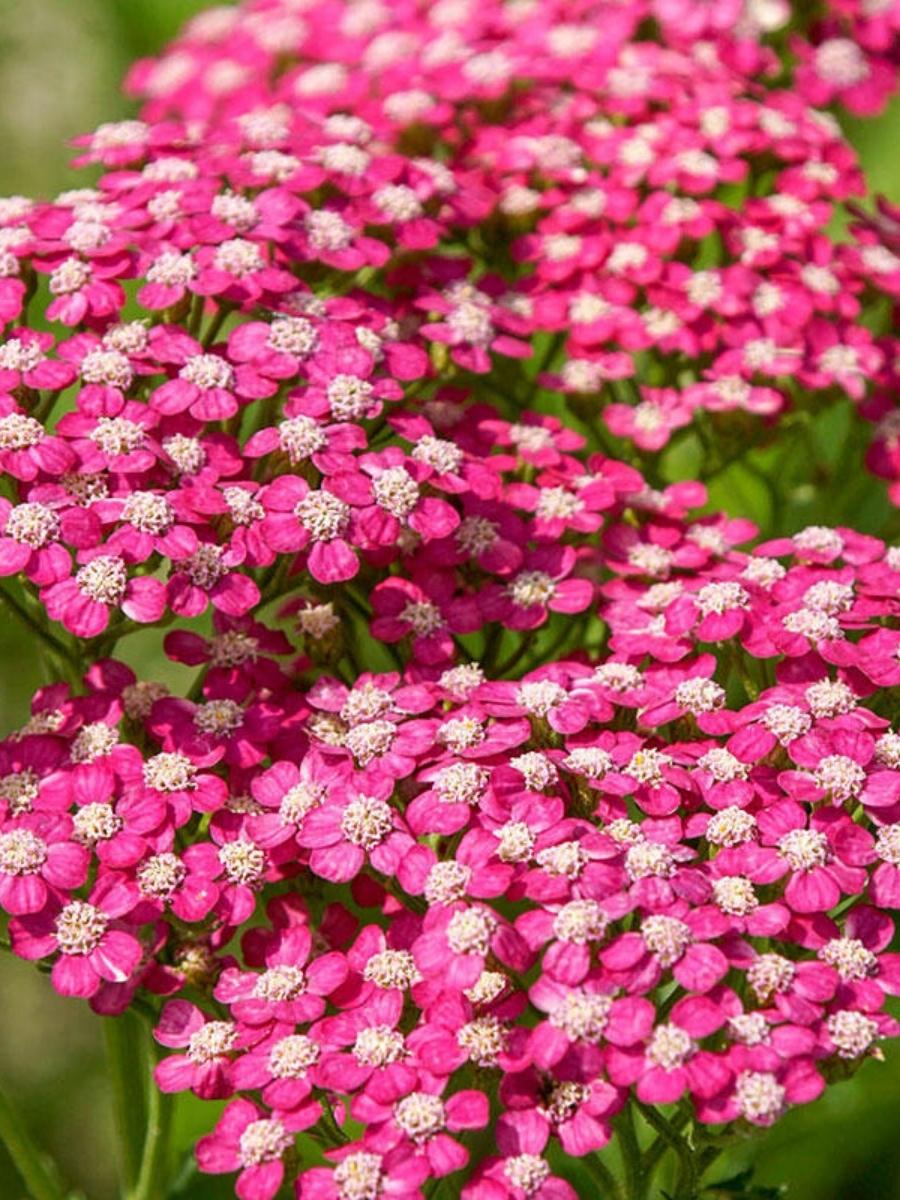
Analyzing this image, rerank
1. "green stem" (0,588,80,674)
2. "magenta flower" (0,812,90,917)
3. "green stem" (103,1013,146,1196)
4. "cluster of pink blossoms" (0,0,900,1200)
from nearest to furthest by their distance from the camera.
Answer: "cluster of pink blossoms" (0,0,900,1200) → "magenta flower" (0,812,90,917) → "green stem" (0,588,80,674) → "green stem" (103,1013,146,1196)

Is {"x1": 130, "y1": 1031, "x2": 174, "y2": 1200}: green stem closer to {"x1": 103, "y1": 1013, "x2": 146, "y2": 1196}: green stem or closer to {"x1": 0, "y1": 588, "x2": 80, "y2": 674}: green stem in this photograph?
{"x1": 103, "y1": 1013, "x2": 146, "y2": 1196}: green stem

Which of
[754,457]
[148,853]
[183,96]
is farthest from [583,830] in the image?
[183,96]

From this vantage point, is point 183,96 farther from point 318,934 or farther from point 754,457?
point 318,934

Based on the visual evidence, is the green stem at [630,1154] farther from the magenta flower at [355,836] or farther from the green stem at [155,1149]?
the green stem at [155,1149]

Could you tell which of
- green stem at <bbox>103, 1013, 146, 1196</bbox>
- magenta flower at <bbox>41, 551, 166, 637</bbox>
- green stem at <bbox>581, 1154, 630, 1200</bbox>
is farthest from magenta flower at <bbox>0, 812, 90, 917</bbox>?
green stem at <bbox>581, 1154, 630, 1200</bbox>

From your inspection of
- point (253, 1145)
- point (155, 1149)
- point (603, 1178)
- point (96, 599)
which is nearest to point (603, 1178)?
point (603, 1178)

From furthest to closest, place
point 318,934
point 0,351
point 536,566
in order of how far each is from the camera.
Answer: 1. point 536,566
2. point 0,351
3. point 318,934
